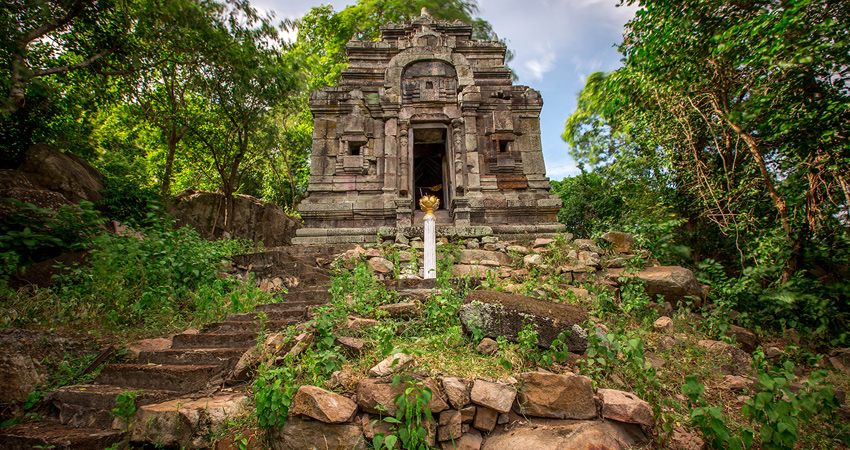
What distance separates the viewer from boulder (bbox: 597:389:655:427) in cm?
243

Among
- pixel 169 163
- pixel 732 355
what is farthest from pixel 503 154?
pixel 169 163

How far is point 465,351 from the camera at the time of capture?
303 cm

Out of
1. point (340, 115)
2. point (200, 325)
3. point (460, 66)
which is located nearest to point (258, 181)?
point (340, 115)

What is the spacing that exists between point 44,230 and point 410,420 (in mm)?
6341

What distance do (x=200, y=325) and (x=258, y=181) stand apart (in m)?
17.4

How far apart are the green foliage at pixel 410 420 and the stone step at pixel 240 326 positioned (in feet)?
6.77

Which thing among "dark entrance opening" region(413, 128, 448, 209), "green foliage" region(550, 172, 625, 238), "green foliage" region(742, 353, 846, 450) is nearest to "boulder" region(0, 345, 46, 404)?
"green foliage" region(742, 353, 846, 450)

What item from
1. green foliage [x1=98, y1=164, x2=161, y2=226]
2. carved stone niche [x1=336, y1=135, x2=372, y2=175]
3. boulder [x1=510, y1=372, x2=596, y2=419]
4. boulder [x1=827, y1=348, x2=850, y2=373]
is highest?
carved stone niche [x1=336, y1=135, x2=372, y2=175]

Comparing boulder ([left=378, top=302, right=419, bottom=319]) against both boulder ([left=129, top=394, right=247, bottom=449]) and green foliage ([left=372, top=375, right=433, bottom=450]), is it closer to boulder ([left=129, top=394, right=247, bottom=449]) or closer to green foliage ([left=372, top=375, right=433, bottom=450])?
green foliage ([left=372, top=375, right=433, bottom=450])

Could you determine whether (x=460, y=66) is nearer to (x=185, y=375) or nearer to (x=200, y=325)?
(x=200, y=325)

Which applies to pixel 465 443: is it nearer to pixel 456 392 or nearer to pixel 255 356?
pixel 456 392

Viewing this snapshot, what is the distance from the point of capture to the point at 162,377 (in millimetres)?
3189

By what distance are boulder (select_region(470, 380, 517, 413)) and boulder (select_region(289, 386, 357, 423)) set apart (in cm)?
79

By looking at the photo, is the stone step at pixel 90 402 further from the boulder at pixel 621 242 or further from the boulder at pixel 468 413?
the boulder at pixel 621 242
